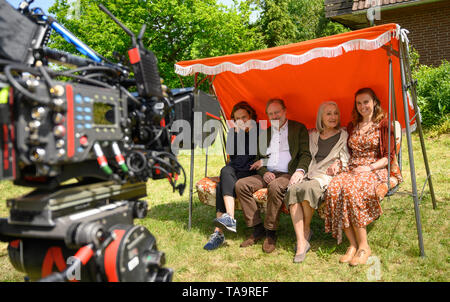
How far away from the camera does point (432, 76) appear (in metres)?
8.19

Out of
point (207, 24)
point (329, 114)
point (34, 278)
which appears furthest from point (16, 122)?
point (207, 24)

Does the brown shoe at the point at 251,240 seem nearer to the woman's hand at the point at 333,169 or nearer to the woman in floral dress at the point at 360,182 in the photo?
the woman in floral dress at the point at 360,182

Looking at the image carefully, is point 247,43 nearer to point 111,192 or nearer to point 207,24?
point 207,24

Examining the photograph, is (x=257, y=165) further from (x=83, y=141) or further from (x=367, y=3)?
(x=367, y=3)

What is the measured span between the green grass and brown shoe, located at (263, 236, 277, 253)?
48 millimetres

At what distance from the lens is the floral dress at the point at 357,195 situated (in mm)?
3098

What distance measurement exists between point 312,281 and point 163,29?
12.6m

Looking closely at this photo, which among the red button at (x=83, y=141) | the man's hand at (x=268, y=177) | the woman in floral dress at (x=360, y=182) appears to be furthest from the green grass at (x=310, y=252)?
the red button at (x=83, y=141)

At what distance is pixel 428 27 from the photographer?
9.30 meters

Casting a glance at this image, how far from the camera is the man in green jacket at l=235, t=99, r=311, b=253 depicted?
352 cm

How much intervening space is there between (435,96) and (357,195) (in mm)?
6243

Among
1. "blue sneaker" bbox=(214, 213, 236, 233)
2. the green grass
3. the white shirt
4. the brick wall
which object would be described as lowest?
the green grass

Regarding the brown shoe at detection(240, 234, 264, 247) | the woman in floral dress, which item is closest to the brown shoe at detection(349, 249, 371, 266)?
the woman in floral dress

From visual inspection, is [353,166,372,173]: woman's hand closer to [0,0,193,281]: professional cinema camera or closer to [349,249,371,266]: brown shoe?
[349,249,371,266]: brown shoe
